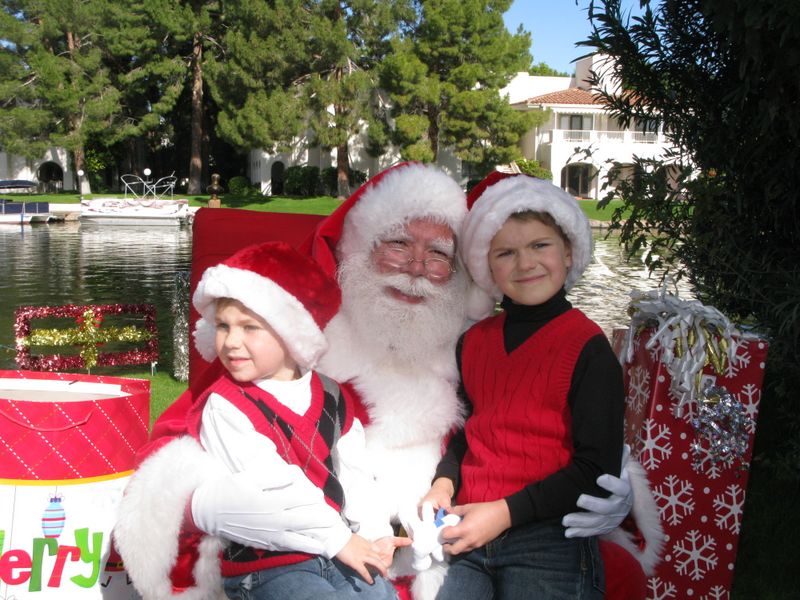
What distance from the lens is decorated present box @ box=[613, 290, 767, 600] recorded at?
8.09 feet

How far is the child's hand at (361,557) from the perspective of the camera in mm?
1983

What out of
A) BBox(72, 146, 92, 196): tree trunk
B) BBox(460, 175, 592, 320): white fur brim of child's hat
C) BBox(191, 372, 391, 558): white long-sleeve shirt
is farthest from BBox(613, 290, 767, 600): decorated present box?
BBox(72, 146, 92, 196): tree trunk

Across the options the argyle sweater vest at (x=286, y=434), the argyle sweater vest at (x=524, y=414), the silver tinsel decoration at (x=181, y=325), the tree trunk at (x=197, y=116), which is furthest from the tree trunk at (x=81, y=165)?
the argyle sweater vest at (x=524, y=414)

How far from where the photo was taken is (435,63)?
98.5ft

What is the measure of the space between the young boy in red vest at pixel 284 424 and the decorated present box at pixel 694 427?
101 cm

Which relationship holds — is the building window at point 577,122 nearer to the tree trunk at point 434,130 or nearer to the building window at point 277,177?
the tree trunk at point 434,130

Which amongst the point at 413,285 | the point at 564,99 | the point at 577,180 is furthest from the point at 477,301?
the point at 564,99

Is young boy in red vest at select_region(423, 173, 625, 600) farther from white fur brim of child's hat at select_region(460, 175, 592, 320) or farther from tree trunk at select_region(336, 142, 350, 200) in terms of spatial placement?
tree trunk at select_region(336, 142, 350, 200)

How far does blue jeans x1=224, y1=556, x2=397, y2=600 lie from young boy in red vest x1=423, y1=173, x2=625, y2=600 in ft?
0.82

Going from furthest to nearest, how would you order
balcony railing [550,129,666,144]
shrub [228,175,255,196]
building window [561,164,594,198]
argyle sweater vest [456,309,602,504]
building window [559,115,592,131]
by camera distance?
building window [559,115,592,131], shrub [228,175,255,196], building window [561,164,594,198], balcony railing [550,129,666,144], argyle sweater vest [456,309,602,504]

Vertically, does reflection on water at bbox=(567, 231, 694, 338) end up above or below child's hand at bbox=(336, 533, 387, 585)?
below

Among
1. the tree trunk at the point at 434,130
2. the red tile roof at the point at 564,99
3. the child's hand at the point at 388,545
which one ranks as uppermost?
the red tile roof at the point at 564,99

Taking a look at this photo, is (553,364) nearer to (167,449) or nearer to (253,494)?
(253,494)

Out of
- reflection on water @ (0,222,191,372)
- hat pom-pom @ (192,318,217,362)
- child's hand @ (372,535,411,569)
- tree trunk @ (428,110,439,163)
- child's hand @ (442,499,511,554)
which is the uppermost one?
tree trunk @ (428,110,439,163)
